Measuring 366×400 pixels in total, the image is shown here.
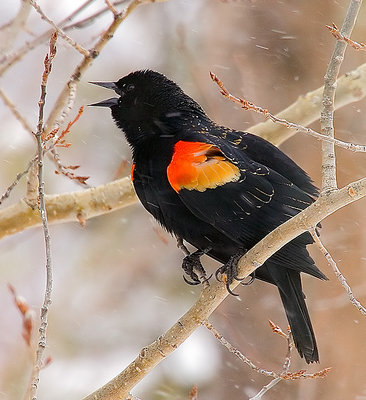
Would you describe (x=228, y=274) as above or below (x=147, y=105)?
below

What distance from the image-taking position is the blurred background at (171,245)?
4949 mm

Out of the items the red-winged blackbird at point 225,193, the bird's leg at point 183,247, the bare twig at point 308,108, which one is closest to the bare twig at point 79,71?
the red-winged blackbird at point 225,193

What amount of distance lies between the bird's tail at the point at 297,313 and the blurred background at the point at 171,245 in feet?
6.49

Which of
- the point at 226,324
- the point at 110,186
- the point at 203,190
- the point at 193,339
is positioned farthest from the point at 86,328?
the point at 203,190

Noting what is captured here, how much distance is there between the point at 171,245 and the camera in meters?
6.03

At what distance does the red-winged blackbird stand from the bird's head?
0.4 inches

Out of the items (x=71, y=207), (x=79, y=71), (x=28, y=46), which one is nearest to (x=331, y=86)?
(x=79, y=71)

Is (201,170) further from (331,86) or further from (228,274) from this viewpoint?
(331,86)

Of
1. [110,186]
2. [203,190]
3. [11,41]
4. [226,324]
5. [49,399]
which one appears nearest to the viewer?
[203,190]

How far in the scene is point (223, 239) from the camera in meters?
2.92

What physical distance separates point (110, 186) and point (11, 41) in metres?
0.88

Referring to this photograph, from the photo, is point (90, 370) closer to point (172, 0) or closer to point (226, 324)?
point (226, 324)

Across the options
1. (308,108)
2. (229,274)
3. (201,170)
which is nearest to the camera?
(229,274)

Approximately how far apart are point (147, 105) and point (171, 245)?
2875mm
